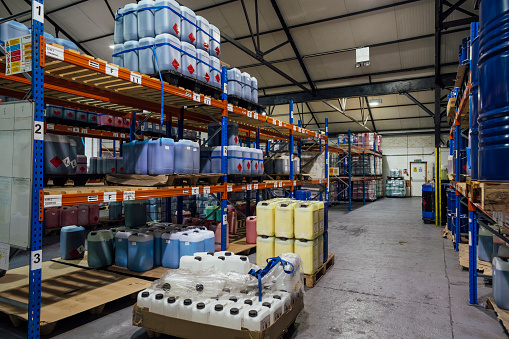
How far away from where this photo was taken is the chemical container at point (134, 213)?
5822mm

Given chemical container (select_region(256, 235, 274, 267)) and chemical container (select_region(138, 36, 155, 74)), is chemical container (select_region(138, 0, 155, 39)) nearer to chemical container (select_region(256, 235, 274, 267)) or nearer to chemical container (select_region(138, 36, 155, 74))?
chemical container (select_region(138, 36, 155, 74))

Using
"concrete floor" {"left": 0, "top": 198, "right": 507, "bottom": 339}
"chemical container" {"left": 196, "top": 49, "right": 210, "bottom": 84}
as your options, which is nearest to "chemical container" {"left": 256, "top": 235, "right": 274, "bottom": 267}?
"concrete floor" {"left": 0, "top": 198, "right": 507, "bottom": 339}

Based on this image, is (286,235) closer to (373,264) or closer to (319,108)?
(373,264)

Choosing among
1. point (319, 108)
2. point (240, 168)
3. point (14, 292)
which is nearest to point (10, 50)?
point (14, 292)

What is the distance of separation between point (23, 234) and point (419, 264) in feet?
20.0

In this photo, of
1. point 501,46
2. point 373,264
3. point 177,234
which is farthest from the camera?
point 373,264

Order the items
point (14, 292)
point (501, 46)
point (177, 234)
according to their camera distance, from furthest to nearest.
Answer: point (177, 234)
point (14, 292)
point (501, 46)

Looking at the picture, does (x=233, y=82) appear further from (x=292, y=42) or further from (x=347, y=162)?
(x=347, y=162)

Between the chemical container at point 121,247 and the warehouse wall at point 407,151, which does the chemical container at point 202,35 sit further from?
the warehouse wall at point 407,151

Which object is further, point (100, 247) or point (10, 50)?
point (100, 247)

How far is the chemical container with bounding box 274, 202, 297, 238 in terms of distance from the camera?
4.67 meters

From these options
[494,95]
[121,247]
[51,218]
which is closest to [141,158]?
[121,247]

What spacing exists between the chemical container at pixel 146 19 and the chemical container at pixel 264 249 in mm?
3461

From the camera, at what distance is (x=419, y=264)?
18.9ft
